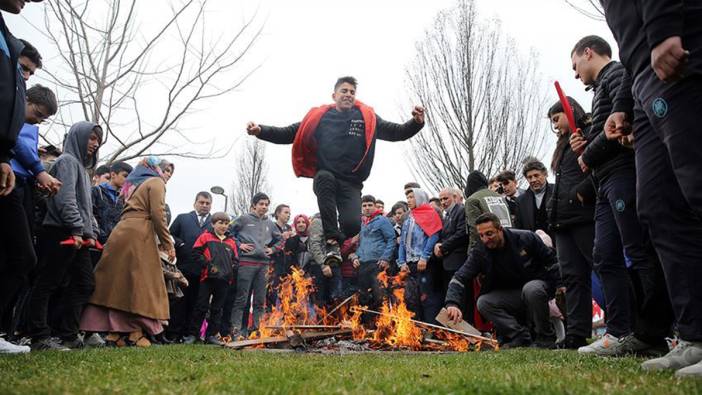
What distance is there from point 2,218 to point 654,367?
14.9ft

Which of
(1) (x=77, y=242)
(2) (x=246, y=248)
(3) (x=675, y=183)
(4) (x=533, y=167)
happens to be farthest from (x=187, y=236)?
(3) (x=675, y=183)

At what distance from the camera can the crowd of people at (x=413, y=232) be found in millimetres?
2857

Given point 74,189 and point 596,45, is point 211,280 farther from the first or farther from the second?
point 596,45

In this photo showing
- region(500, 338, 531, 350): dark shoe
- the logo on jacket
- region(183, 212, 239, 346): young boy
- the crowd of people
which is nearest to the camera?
the logo on jacket

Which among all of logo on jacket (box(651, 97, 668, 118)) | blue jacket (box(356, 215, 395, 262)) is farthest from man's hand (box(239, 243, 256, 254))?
logo on jacket (box(651, 97, 668, 118))

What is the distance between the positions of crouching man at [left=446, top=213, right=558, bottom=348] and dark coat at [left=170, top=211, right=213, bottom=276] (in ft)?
14.7

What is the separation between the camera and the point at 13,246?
171 inches

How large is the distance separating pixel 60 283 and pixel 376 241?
4.80 meters

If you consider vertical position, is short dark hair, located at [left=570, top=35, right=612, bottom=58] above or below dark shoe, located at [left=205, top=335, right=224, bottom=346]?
above

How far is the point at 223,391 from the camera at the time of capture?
2.26 m

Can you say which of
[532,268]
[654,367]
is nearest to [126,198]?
[532,268]

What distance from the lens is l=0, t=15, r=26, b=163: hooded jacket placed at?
3.37 m

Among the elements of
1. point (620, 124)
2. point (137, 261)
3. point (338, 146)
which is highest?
point (338, 146)

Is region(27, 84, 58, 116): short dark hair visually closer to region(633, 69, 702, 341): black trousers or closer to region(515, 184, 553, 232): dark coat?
region(633, 69, 702, 341): black trousers
